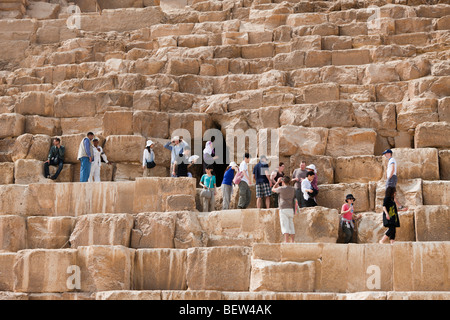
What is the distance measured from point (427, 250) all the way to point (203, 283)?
3.32 metres

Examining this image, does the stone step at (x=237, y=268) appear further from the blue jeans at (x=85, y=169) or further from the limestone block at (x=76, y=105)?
the limestone block at (x=76, y=105)

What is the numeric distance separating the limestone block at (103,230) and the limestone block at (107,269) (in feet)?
2.07

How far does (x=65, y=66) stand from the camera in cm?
1984

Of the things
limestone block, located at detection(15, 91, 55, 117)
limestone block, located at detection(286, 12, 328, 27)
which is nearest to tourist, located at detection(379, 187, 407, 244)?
limestone block, located at detection(15, 91, 55, 117)

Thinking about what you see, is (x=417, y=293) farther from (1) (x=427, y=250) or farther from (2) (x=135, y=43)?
(2) (x=135, y=43)

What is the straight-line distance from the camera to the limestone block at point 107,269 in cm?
1203

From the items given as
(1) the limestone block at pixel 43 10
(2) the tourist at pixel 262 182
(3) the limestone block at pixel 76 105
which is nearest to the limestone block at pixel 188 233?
(2) the tourist at pixel 262 182

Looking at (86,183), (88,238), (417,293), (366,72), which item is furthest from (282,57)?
(417,293)

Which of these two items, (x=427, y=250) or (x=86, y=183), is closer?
(x=427, y=250)

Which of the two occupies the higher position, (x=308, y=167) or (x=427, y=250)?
(x=308, y=167)

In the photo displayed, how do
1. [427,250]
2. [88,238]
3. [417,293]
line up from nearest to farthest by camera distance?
[417,293] → [427,250] → [88,238]

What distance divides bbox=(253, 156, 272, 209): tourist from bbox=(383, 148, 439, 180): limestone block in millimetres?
2224

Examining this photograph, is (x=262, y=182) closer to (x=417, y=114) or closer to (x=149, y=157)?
(x=149, y=157)

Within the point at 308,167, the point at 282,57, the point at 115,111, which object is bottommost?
the point at 308,167
